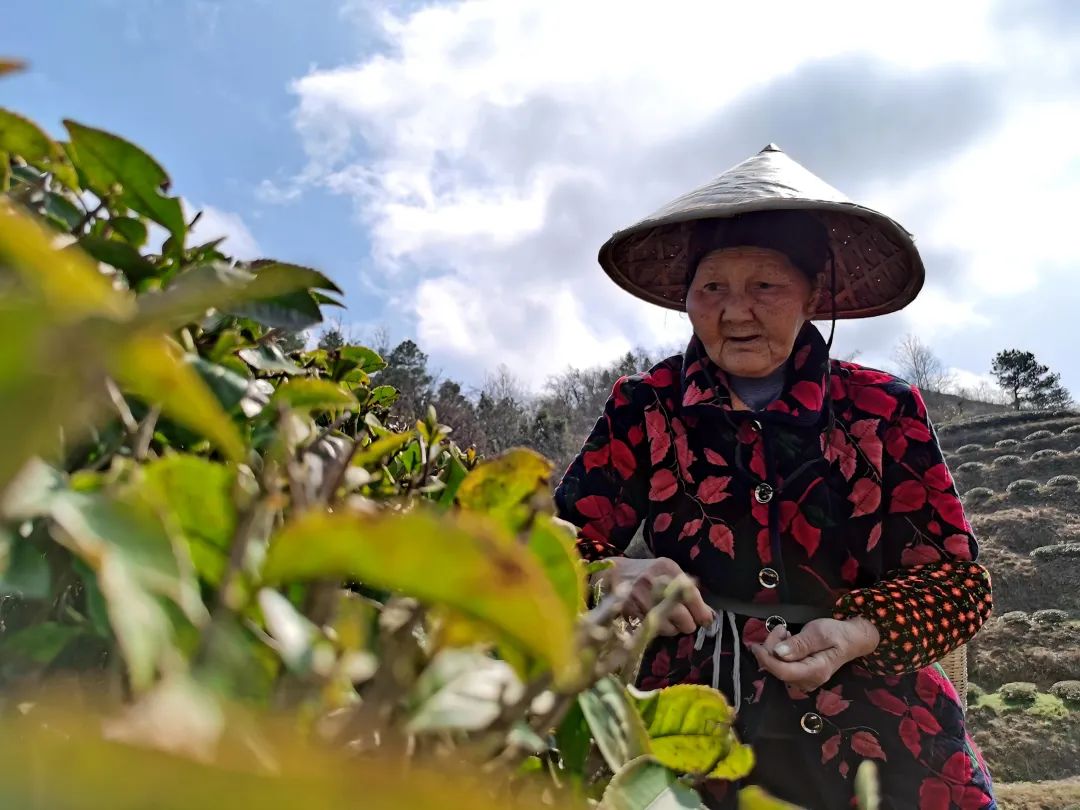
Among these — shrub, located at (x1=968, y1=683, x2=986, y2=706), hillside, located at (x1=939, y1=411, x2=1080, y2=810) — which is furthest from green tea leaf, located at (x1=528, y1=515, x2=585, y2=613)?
shrub, located at (x1=968, y1=683, x2=986, y2=706)

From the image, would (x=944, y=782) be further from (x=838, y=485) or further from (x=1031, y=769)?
(x=1031, y=769)


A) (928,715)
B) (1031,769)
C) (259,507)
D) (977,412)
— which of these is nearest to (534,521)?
(259,507)

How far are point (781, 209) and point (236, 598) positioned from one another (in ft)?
5.59

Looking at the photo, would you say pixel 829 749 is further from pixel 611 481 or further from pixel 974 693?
pixel 974 693

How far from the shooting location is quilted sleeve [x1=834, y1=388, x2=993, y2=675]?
4.91ft

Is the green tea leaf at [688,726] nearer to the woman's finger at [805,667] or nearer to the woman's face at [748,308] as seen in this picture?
the woman's finger at [805,667]

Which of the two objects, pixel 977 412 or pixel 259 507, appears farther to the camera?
pixel 977 412

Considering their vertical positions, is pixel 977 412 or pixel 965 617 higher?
pixel 977 412

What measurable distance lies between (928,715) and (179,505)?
5.61 ft

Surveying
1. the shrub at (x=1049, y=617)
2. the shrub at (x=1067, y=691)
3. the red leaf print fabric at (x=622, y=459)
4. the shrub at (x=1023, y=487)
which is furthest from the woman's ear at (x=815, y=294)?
the shrub at (x=1023, y=487)

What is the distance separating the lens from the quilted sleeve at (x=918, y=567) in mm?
1497

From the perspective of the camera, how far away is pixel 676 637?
5.55 feet

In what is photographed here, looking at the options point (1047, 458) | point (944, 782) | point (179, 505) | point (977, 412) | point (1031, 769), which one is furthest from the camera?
point (977, 412)

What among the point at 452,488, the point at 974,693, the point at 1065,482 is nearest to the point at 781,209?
the point at 452,488
